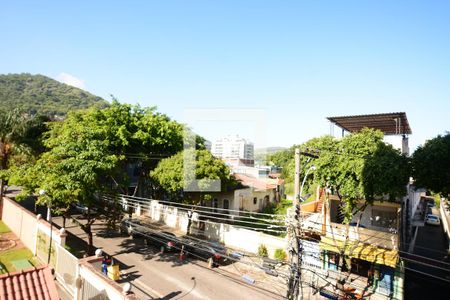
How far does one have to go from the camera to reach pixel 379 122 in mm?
18172

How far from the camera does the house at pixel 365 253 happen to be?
579 inches

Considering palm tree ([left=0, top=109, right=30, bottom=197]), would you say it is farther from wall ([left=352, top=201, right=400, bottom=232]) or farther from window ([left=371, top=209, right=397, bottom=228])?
window ([left=371, top=209, right=397, bottom=228])

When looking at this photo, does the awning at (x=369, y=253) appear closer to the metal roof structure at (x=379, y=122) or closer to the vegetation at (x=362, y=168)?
the vegetation at (x=362, y=168)

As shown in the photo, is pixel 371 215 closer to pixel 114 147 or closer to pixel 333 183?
pixel 333 183

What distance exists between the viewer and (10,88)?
127m

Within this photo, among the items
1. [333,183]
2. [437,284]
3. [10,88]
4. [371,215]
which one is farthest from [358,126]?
[10,88]

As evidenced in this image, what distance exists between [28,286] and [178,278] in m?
9.76

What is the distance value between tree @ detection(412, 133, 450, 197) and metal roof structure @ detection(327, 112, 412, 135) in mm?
4504

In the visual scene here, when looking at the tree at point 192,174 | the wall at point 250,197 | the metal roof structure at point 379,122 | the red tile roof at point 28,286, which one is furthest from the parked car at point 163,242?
the metal roof structure at point 379,122

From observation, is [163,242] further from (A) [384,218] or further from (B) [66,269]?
(A) [384,218]

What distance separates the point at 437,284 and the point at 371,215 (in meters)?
6.90

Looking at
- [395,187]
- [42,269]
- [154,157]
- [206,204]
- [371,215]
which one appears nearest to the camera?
[42,269]

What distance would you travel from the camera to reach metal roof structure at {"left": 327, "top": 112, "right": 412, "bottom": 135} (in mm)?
16703

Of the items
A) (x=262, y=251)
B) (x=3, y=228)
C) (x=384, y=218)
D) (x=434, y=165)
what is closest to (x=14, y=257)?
(x=3, y=228)
